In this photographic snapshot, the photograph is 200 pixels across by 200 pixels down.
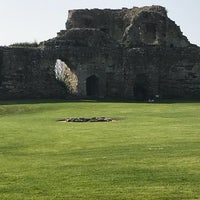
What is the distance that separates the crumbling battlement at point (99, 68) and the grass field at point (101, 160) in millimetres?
14844

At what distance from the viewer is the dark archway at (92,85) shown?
36781 mm

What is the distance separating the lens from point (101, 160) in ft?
36.9

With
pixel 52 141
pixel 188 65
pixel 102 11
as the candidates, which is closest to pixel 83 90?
pixel 188 65

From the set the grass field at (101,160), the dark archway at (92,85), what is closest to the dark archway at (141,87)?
the dark archway at (92,85)

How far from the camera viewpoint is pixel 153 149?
12539mm

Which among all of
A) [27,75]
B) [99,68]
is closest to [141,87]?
[99,68]

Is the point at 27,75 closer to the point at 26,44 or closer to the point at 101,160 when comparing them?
the point at 26,44

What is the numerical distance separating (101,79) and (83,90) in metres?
1.57

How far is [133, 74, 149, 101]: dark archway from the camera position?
121 ft

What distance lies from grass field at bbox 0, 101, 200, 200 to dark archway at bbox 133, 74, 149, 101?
16.5 m

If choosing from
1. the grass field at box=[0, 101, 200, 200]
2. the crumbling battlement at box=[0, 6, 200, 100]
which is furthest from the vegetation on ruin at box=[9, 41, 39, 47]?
the grass field at box=[0, 101, 200, 200]

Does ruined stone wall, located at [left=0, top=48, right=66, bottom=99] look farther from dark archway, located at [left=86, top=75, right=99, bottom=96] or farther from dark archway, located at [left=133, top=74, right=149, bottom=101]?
dark archway, located at [left=133, top=74, right=149, bottom=101]

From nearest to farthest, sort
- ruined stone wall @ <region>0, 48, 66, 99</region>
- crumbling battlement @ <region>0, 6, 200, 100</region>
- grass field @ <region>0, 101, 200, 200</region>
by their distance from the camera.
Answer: grass field @ <region>0, 101, 200, 200</region> → ruined stone wall @ <region>0, 48, 66, 99</region> → crumbling battlement @ <region>0, 6, 200, 100</region>

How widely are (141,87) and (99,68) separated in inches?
128
